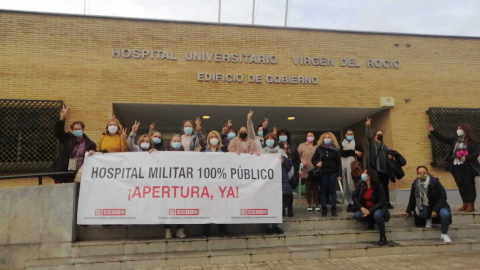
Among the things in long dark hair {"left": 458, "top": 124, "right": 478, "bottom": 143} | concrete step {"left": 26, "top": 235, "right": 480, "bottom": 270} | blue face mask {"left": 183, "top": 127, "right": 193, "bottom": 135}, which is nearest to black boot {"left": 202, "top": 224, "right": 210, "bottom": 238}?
concrete step {"left": 26, "top": 235, "right": 480, "bottom": 270}

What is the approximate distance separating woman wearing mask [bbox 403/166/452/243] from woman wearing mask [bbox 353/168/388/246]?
0.87 m

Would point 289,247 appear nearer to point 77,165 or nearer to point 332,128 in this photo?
point 77,165

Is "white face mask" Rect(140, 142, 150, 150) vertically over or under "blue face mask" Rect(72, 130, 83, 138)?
under

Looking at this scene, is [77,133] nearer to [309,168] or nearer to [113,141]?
[113,141]

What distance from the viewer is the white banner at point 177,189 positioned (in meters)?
5.94

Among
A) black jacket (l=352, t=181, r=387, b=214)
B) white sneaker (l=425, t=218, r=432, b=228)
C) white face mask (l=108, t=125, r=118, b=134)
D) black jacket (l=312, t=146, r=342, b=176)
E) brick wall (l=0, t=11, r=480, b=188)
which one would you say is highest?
brick wall (l=0, t=11, r=480, b=188)

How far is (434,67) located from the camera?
444 inches

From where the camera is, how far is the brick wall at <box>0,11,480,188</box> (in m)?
9.57

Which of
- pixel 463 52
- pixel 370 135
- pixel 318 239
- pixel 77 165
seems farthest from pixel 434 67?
pixel 77 165

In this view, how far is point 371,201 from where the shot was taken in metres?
6.60

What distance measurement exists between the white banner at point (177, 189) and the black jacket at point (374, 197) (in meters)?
1.57

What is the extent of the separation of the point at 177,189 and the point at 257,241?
1.68 meters

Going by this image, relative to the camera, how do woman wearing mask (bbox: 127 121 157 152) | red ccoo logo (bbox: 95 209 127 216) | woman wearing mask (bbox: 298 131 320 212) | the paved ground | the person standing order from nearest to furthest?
the paved ground
red ccoo logo (bbox: 95 209 127 216)
woman wearing mask (bbox: 127 121 157 152)
woman wearing mask (bbox: 298 131 320 212)
the person standing

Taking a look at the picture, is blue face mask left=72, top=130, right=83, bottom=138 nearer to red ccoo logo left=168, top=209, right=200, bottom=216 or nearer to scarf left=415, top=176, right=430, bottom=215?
red ccoo logo left=168, top=209, right=200, bottom=216
